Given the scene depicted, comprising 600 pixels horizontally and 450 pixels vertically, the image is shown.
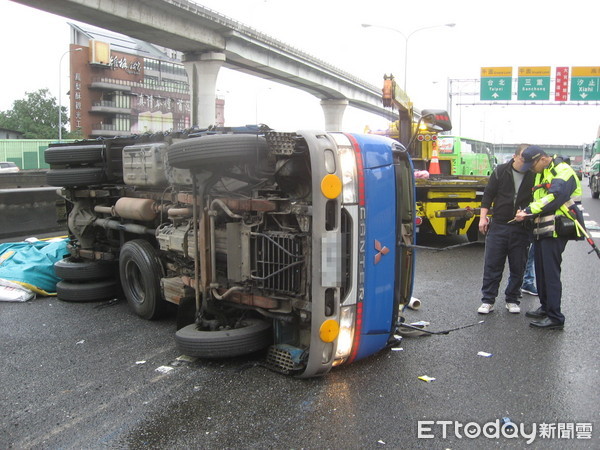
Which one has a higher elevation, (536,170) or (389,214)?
(536,170)

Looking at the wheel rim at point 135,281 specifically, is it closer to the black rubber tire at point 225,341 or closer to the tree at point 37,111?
the black rubber tire at point 225,341

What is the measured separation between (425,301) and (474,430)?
3164mm

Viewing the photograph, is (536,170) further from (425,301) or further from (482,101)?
(482,101)

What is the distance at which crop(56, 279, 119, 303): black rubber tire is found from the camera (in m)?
6.33

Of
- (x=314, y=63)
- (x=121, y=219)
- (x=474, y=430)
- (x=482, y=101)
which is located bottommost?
(x=474, y=430)

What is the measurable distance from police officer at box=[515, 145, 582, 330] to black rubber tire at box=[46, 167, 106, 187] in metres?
4.72

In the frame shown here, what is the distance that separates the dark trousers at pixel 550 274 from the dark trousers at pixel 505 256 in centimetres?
37

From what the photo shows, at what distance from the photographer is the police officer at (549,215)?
212 inches

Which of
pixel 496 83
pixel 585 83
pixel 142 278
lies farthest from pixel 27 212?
pixel 585 83

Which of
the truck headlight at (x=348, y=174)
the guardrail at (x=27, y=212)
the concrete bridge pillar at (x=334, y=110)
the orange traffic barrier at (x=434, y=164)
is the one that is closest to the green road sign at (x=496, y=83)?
the concrete bridge pillar at (x=334, y=110)

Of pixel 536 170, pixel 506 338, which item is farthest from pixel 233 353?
pixel 536 170

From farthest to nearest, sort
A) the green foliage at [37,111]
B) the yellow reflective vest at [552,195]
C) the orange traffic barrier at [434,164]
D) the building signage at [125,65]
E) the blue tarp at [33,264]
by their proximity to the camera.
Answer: the green foliage at [37,111] → the building signage at [125,65] → the orange traffic barrier at [434,164] → the blue tarp at [33,264] → the yellow reflective vest at [552,195]

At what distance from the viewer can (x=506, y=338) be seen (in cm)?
514

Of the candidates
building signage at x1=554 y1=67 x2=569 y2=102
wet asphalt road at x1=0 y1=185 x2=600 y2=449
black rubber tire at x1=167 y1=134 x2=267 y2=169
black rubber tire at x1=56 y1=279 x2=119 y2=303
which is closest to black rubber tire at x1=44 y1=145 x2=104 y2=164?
black rubber tire at x1=56 y1=279 x2=119 y2=303
